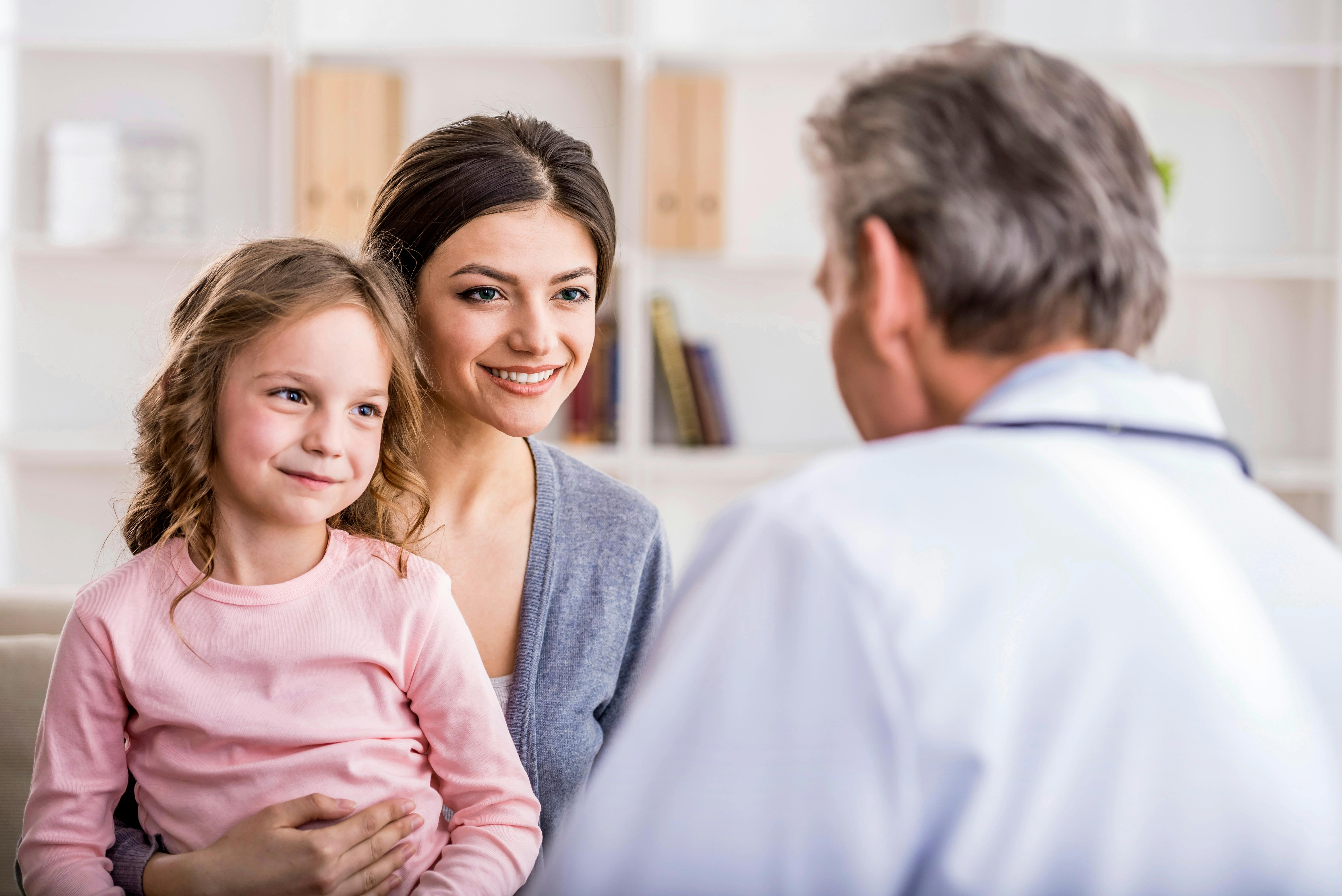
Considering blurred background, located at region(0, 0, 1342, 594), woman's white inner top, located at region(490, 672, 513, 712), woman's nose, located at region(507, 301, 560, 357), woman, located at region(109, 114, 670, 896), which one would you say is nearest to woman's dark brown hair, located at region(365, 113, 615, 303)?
woman, located at region(109, 114, 670, 896)

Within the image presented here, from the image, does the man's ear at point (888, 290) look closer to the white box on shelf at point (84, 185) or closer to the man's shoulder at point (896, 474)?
the man's shoulder at point (896, 474)

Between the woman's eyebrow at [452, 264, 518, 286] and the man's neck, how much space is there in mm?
693

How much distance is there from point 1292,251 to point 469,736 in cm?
307

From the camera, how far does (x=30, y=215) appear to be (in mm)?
3332

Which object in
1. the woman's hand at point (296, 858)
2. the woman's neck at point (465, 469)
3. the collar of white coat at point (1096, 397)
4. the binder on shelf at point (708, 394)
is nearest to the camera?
the collar of white coat at point (1096, 397)

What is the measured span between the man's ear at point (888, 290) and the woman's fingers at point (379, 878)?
2.15 feet

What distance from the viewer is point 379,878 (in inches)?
41.3

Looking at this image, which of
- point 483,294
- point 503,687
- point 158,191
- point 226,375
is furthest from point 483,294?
point 158,191

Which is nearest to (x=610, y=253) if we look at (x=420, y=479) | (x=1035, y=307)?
(x=420, y=479)

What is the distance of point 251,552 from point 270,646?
0.37ft

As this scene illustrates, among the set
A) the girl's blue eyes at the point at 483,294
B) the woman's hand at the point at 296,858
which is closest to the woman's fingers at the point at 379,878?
the woman's hand at the point at 296,858

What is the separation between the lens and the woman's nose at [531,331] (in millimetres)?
1377

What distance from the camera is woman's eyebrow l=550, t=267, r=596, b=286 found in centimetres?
140

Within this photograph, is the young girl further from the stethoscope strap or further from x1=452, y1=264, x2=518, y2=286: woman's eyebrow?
the stethoscope strap
